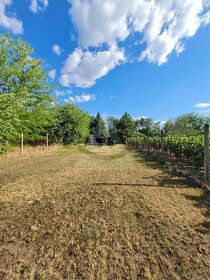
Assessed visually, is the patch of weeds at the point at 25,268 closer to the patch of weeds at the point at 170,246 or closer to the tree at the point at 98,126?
the patch of weeds at the point at 170,246

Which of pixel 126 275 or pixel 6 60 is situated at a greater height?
pixel 6 60

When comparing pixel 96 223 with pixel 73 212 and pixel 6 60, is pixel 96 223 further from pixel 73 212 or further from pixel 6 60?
pixel 6 60

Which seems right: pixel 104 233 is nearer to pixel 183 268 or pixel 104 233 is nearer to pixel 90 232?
pixel 90 232

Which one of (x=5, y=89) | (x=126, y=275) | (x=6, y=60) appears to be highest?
(x=6, y=60)

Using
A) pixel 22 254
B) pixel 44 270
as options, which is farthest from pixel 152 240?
pixel 22 254

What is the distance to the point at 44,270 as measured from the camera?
79.9 inches

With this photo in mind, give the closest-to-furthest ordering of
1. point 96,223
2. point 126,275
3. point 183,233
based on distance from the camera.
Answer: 1. point 126,275
2. point 183,233
3. point 96,223

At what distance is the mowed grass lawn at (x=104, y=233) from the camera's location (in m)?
2.05

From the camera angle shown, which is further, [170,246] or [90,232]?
[90,232]

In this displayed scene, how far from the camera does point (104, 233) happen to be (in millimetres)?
2770

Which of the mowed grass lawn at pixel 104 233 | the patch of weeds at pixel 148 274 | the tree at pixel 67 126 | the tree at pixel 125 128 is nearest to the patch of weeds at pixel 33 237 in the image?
the mowed grass lawn at pixel 104 233

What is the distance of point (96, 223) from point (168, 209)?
162 centimetres

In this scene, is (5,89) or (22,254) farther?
(5,89)


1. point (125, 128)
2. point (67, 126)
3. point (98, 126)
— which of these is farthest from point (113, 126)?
point (67, 126)
